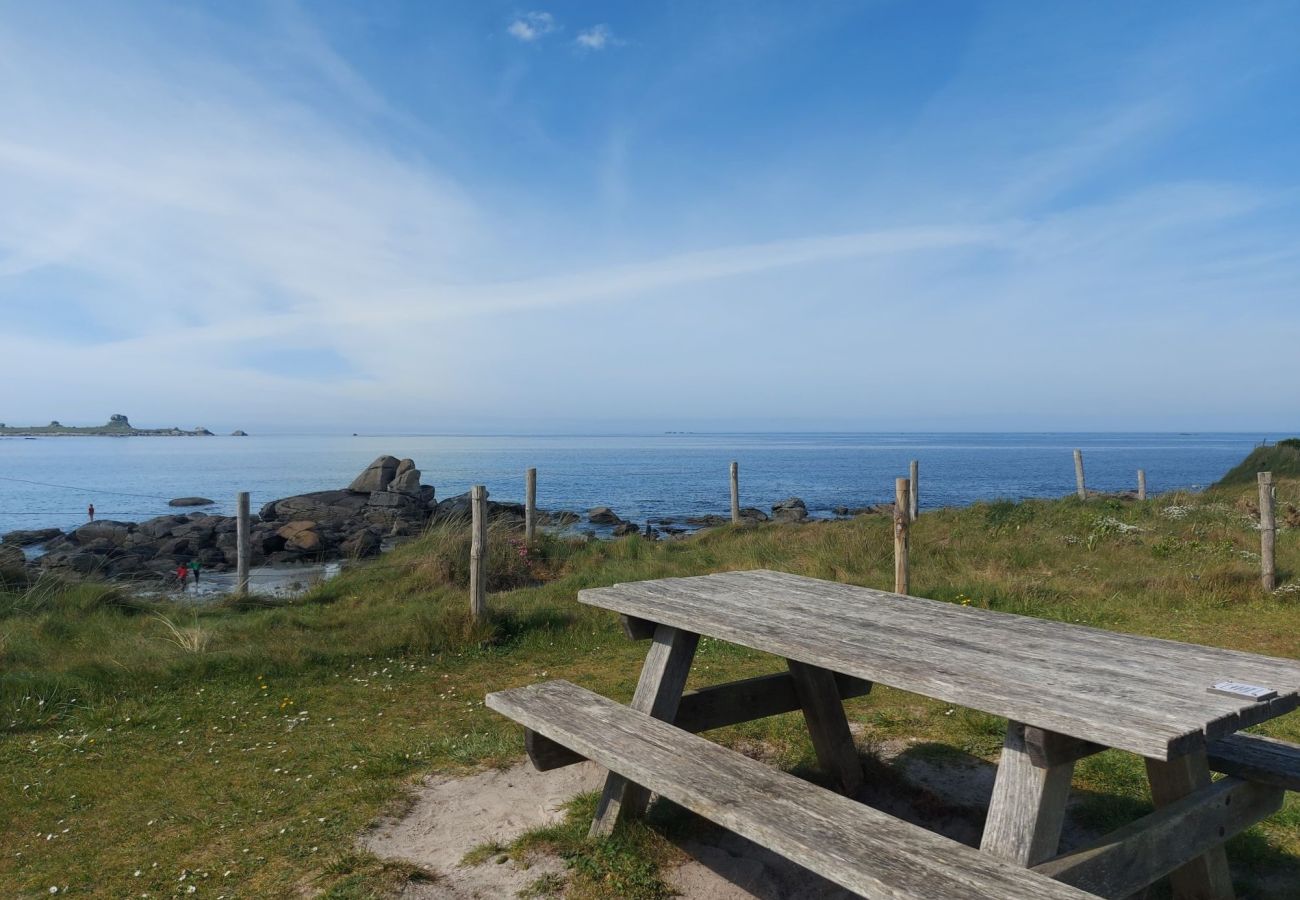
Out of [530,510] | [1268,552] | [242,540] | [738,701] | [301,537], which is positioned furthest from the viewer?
[301,537]

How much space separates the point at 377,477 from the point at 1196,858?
32307 millimetres

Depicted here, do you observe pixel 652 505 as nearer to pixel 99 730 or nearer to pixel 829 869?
pixel 99 730

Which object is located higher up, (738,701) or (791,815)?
(791,815)

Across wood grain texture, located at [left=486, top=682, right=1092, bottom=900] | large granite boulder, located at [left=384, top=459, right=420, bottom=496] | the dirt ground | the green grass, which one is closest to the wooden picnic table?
wood grain texture, located at [left=486, top=682, right=1092, bottom=900]

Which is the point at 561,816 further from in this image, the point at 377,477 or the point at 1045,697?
the point at 377,477

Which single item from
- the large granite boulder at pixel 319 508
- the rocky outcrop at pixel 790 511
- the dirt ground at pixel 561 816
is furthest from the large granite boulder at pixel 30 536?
the dirt ground at pixel 561 816

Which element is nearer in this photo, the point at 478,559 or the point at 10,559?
the point at 478,559

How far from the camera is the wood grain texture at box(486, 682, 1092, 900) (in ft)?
7.20

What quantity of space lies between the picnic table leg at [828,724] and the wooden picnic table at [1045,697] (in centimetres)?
8

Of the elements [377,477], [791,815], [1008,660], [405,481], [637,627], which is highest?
[1008,660]

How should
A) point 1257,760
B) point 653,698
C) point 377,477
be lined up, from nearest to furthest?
point 1257,760 < point 653,698 < point 377,477

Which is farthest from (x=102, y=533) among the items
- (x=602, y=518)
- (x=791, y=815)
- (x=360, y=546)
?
(x=791, y=815)

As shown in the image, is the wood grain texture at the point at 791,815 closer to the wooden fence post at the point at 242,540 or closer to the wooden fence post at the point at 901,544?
the wooden fence post at the point at 901,544

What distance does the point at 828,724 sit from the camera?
434 cm
